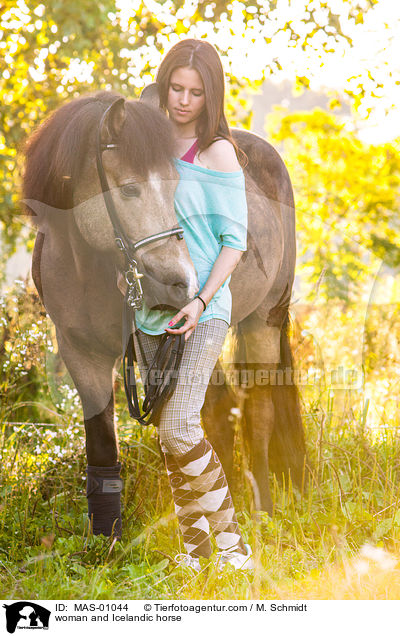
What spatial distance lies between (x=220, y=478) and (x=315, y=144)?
5.75 meters

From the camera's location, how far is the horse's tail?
110 inches

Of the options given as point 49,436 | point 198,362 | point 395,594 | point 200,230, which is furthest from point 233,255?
point 49,436

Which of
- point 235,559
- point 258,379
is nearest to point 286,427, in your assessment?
point 258,379

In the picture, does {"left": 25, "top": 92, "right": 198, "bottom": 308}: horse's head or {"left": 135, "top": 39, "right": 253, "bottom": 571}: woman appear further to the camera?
{"left": 135, "top": 39, "right": 253, "bottom": 571}: woman

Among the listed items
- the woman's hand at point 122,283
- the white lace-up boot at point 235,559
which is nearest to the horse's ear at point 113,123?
the woman's hand at point 122,283

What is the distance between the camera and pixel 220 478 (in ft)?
6.42

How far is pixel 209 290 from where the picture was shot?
1.81 metres

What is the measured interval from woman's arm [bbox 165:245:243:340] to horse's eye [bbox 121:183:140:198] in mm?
336

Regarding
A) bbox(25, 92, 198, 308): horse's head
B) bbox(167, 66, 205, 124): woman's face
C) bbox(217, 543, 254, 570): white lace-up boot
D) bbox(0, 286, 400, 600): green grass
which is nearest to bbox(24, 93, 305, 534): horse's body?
bbox(25, 92, 198, 308): horse's head

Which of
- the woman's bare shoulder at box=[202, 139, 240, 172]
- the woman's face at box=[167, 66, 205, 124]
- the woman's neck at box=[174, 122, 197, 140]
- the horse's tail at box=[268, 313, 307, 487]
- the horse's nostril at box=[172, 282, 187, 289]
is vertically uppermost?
the woman's face at box=[167, 66, 205, 124]

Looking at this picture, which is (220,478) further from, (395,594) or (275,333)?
(275,333)

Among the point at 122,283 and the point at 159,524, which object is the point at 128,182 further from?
the point at 159,524
